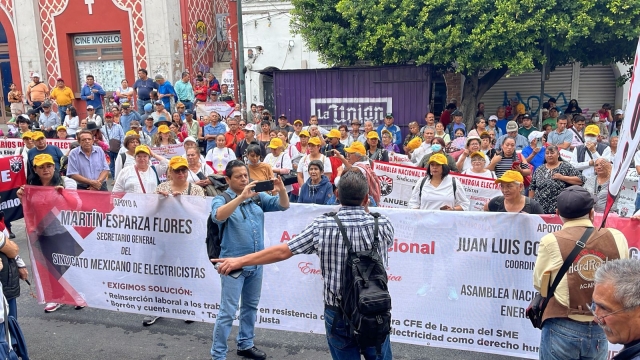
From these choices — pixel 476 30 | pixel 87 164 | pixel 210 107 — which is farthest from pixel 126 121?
pixel 476 30

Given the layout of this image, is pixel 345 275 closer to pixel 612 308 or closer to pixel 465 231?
pixel 612 308

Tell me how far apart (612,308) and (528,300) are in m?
2.56

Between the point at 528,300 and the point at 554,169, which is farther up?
the point at 554,169

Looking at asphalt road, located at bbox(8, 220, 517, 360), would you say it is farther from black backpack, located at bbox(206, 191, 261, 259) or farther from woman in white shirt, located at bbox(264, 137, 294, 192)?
woman in white shirt, located at bbox(264, 137, 294, 192)

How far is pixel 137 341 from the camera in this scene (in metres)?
5.23

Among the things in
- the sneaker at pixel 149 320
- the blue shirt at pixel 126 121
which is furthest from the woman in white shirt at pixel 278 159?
the blue shirt at pixel 126 121

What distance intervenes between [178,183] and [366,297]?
312 cm

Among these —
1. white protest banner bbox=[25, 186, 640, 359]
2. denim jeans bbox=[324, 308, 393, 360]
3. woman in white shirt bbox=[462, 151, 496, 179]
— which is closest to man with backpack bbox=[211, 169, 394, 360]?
denim jeans bbox=[324, 308, 393, 360]

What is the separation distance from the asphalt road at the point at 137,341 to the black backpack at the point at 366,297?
6.10 ft

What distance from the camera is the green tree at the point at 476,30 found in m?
12.2

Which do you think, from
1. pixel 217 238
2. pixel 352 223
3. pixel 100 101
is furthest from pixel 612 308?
pixel 100 101

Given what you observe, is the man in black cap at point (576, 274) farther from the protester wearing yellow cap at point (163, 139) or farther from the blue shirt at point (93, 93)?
the blue shirt at point (93, 93)

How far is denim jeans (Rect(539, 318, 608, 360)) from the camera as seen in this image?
313cm

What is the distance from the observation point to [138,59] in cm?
1947
